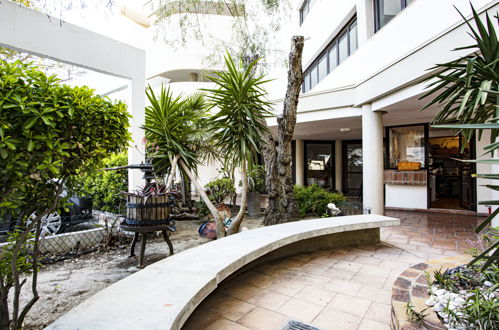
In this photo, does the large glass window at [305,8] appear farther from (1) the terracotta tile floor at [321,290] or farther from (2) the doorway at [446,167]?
(1) the terracotta tile floor at [321,290]

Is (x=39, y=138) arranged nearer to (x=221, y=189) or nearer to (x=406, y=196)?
(x=221, y=189)

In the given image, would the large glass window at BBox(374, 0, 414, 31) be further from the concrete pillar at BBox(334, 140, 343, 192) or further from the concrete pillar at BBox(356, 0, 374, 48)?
the concrete pillar at BBox(334, 140, 343, 192)

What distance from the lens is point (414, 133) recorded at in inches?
293

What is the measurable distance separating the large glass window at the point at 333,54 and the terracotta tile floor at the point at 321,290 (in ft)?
20.4

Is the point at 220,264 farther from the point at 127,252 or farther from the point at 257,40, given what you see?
the point at 257,40

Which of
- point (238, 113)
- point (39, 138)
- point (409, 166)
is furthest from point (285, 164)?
point (39, 138)

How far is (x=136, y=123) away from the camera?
500 cm

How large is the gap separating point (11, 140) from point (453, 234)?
5.95 meters

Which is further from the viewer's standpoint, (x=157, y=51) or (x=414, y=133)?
(x=157, y=51)

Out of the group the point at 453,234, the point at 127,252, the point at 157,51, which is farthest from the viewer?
the point at 157,51

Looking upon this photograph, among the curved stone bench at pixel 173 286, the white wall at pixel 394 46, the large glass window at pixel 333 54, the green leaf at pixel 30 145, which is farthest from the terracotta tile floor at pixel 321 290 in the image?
the large glass window at pixel 333 54

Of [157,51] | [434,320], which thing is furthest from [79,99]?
[157,51]

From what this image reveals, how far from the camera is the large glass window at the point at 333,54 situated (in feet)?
26.1

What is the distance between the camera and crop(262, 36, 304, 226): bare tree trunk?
4.95m
